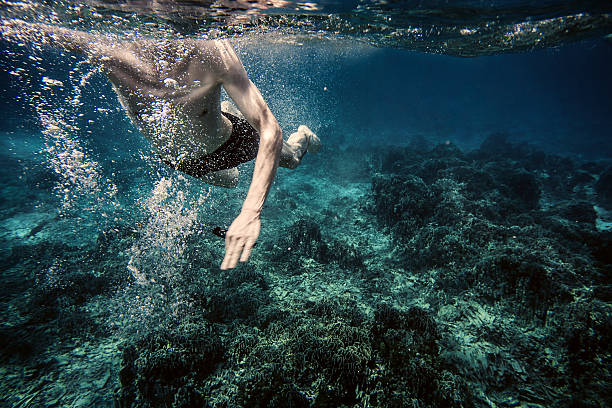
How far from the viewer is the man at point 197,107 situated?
1929 mm

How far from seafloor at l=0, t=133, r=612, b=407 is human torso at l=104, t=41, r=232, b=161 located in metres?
2.73

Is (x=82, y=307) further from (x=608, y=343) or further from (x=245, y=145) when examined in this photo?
(x=608, y=343)

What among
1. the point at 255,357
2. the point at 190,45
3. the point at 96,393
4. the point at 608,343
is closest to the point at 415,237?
the point at 608,343

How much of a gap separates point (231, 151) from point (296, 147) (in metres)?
1.31

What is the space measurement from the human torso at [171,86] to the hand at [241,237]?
1427 mm

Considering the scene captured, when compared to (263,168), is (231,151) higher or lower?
higher

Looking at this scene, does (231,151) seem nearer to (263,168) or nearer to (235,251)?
(263,168)

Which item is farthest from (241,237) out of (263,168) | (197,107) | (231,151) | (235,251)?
(231,151)

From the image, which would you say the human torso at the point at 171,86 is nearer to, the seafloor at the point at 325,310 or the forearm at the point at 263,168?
the forearm at the point at 263,168

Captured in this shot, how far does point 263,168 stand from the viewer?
76.7 inches

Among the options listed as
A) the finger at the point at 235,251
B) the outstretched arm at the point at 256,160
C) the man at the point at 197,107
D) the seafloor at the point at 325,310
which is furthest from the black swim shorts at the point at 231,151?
the seafloor at the point at 325,310

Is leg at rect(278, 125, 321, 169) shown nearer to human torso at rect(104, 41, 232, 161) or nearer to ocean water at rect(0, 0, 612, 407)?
human torso at rect(104, 41, 232, 161)

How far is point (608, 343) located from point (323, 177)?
33.2 ft

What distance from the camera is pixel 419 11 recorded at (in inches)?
299
